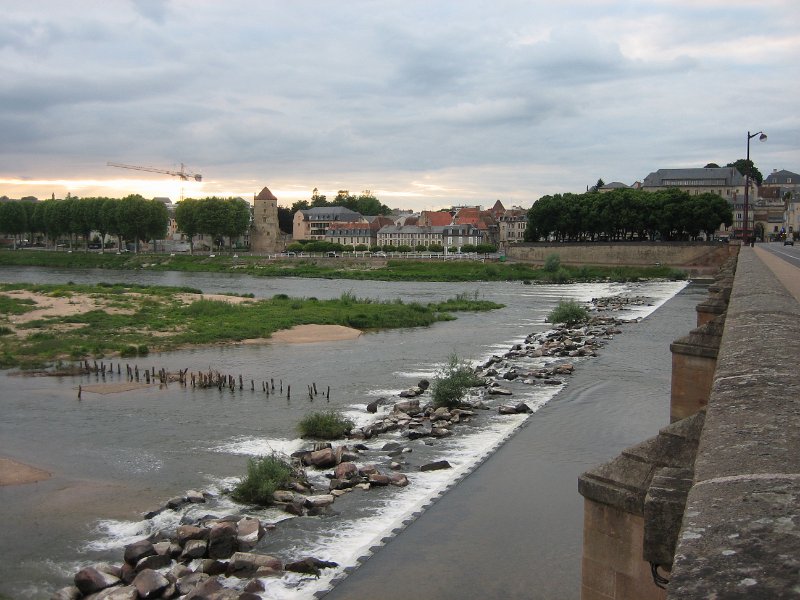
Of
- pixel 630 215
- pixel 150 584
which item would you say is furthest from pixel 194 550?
pixel 630 215

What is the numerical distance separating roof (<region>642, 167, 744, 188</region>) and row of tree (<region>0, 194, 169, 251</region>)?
294ft

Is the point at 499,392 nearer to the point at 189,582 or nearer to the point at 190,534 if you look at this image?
the point at 190,534

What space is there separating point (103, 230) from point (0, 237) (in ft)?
147

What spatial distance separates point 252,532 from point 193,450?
5.35 m

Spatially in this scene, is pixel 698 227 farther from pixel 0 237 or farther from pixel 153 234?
pixel 0 237

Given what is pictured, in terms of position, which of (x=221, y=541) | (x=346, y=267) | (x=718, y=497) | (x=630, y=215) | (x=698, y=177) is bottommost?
(x=221, y=541)

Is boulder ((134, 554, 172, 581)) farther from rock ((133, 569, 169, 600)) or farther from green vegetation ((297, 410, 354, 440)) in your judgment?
green vegetation ((297, 410, 354, 440))

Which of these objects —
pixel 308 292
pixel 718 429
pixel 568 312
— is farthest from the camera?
pixel 308 292

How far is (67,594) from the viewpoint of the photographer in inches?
357

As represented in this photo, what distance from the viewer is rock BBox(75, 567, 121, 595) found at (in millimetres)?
9234

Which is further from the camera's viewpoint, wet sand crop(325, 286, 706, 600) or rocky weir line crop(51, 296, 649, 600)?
wet sand crop(325, 286, 706, 600)

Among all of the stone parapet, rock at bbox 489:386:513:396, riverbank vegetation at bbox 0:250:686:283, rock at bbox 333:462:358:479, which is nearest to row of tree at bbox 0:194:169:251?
riverbank vegetation at bbox 0:250:686:283

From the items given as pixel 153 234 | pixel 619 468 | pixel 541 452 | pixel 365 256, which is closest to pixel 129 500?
pixel 541 452

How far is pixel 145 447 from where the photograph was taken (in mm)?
15977
